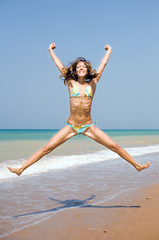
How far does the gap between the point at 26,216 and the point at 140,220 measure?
2.11 m

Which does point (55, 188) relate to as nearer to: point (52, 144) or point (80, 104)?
point (52, 144)

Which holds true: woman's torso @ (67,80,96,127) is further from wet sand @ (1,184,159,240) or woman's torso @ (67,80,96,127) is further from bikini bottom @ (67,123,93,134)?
wet sand @ (1,184,159,240)

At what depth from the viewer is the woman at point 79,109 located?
5.45 m

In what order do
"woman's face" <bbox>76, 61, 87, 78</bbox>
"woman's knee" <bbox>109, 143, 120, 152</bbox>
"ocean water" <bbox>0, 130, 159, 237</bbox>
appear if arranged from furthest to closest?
"ocean water" <bbox>0, 130, 159, 237</bbox> < "woman's face" <bbox>76, 61, 87, 78</bbox> < "woman's knee" <bbox>109, 143, 120, 152</bbox>

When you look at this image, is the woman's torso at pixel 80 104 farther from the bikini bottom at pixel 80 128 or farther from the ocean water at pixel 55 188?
the ocean water at pixel 55 188

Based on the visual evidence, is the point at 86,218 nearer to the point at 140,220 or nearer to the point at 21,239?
the point at 140,220

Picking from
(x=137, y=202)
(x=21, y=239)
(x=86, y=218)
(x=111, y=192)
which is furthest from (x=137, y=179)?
(x=21, y=239)

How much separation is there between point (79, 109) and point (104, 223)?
6.73 ft

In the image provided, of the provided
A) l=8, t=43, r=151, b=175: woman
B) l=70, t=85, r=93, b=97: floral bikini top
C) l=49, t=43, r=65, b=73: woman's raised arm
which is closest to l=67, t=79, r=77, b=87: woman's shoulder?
l=8, t=43, r=151, b=175: woman

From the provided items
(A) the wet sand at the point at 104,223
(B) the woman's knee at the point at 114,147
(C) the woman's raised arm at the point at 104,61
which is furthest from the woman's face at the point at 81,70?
(A) the wet sand at the point at 104,223

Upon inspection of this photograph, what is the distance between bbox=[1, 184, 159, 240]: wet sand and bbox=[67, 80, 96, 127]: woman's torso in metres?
1.71

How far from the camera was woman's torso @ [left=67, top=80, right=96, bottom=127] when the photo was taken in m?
5.55

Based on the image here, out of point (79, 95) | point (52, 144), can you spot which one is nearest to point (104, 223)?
point (52, 144)

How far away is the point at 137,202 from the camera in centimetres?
620
